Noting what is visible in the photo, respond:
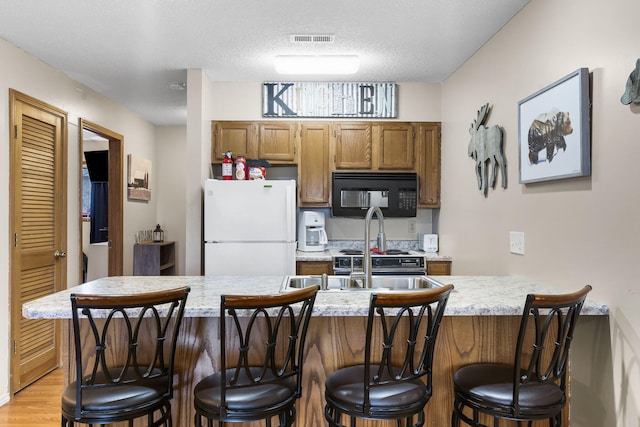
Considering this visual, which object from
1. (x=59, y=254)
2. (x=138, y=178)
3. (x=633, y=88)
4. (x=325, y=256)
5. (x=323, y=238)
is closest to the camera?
(x=633, y=88)

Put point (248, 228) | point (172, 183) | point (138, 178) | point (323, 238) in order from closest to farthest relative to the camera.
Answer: point (248, 228)
point (323, 238)
point (138, 178)
point (172, 183)

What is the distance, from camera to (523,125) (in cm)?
234

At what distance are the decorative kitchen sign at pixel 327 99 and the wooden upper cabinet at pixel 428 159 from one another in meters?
0.43

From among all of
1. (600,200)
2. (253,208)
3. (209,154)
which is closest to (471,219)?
(600,200)

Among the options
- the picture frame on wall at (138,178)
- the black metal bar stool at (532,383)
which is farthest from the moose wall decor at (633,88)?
the picture frame on wall at (138,178)

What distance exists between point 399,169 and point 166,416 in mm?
2946

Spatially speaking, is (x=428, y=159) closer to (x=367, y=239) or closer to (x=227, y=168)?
(x=227, y=168)

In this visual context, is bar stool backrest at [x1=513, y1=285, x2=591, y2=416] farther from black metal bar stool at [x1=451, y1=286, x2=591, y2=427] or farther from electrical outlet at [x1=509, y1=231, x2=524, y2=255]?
electrical outlet at [x1=509, y1=231, x2=524, y2=255]

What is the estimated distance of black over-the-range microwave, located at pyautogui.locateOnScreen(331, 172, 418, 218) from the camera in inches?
154

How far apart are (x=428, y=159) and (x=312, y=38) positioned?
167 centimetres

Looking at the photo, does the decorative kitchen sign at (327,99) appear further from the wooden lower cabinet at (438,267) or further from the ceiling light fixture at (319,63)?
the wooden lower cabinet at (438,267)

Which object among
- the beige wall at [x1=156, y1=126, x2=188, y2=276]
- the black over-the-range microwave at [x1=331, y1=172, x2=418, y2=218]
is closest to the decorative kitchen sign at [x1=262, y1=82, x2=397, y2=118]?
the black over-the-range microwave at [x1=331, y1=172, x2=418, y2=218]

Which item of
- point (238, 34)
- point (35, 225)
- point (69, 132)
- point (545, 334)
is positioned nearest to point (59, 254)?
point (35, 225)

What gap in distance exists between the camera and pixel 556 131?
204 centimetres
